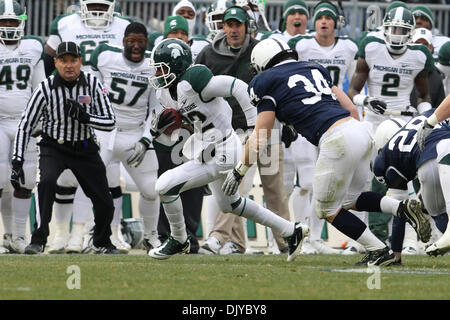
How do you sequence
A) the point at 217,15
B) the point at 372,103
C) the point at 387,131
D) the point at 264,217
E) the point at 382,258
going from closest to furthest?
A: the point at 382,258, the point at 264,217, the point at 387,131, the point at 372,103, the point at 217,15

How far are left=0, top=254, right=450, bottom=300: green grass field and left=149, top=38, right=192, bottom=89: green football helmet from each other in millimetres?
1272

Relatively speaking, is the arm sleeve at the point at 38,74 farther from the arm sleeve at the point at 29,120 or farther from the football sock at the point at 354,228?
the football sock at the point at 354,228

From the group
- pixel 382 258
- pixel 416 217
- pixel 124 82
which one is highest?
pixel 124 82

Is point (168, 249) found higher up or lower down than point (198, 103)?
lower down

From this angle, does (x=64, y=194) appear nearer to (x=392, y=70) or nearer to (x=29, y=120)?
(x=29, y=120)

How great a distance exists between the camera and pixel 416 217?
6645 millimetres

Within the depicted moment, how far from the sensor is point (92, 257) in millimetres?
7660

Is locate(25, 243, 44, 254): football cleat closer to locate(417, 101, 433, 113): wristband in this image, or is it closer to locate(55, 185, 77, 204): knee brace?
locate(55, 185, 77, 204): knee brace

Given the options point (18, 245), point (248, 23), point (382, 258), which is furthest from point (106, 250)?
point (382, 258)

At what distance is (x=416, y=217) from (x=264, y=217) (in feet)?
3.60

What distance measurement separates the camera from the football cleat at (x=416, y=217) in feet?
21.7

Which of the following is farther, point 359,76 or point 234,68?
point 359,76

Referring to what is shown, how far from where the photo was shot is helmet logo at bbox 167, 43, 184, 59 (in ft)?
23.1

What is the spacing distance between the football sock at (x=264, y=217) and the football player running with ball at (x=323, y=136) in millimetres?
417
